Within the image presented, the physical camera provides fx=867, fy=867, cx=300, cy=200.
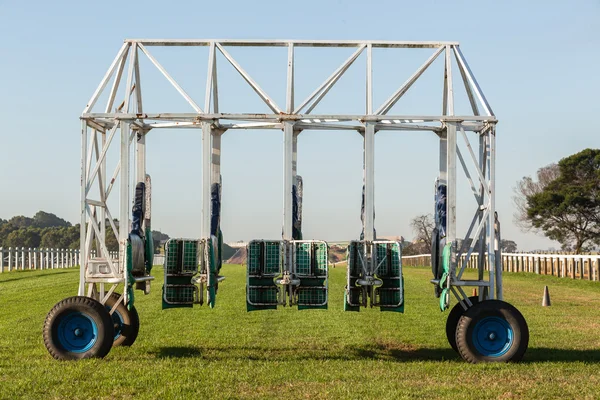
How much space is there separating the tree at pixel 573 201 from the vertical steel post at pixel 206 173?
211 feet

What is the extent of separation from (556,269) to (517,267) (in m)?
9.43

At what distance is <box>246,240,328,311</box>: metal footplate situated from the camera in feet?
47.0

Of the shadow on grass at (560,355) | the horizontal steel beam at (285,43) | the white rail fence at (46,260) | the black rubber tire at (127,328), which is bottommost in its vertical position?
the shadow on grass at (560,355)

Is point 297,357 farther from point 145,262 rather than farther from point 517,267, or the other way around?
point 517,267

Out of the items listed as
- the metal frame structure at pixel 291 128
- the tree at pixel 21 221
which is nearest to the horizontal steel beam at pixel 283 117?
the metal frame structure at pixel 291 128

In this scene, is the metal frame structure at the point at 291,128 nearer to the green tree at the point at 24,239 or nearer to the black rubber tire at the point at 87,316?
the black rubber tire at the point at 87,316

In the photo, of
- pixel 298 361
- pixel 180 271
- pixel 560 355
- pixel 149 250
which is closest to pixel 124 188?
pixel 149 250

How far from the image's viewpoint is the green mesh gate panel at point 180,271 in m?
14.5

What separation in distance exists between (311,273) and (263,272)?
797 millimetres

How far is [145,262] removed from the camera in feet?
51.5

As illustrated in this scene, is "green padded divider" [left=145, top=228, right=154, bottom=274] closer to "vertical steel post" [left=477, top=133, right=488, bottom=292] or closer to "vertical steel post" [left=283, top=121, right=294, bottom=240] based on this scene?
"vertical steel post" [left=283, top=121, right=294, bottom=240]

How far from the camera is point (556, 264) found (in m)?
46.4

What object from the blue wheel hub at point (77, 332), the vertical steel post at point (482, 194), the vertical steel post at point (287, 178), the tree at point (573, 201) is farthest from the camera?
the tree at point (573, 201)

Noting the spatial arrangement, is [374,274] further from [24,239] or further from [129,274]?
[24,239]
